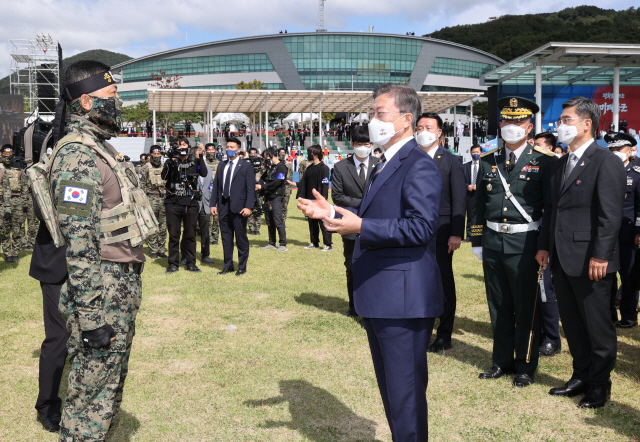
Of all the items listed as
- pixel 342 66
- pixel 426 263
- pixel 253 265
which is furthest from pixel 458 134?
pixel 342 66

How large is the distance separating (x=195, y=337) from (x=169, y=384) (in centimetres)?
124

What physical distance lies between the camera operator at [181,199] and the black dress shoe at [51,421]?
5.40 m

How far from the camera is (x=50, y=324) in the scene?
12.3 feet

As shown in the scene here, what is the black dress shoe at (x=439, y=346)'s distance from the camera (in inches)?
211

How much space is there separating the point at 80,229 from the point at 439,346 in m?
3.97

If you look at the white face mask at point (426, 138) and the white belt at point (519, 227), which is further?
the white face mask at point (426, 138)

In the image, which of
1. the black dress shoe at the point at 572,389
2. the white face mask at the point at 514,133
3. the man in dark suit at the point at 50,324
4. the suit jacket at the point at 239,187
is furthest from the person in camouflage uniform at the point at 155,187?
the black dress shoe at the point at 572,389

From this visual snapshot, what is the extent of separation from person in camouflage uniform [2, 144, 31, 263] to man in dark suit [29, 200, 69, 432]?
6.69 m

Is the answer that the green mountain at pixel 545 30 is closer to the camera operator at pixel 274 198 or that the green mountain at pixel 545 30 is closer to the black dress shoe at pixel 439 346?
the camera operator at pixel 274 198

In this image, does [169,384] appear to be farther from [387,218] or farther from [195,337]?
[387,218]

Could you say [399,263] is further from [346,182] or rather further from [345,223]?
[346,182]

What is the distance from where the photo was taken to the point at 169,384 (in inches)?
179

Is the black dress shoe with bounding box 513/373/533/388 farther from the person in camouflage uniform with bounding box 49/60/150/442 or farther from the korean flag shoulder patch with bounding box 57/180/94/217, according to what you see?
the korean flag shoulder patch with bounding box 57/180/94/217

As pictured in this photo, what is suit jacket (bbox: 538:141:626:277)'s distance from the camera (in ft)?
12.7
